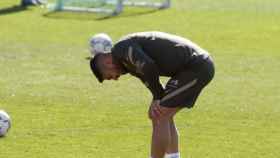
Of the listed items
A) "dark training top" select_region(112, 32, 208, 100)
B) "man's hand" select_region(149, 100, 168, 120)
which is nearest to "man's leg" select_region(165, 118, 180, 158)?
"man's hand" select_region(149, 100, 168, 120)

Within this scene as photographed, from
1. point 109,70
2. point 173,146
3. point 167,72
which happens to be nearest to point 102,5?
point 173,146

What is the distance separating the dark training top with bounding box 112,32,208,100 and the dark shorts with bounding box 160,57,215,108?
0.06 meters

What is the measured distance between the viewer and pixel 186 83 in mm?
8438

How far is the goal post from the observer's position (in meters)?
24.4

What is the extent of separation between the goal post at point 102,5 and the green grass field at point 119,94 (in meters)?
1.19

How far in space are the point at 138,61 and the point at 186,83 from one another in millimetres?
656

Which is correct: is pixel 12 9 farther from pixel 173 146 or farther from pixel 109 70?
pixel 109 70

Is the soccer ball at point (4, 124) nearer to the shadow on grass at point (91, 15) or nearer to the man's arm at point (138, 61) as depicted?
the man's arm at point (138, 61)

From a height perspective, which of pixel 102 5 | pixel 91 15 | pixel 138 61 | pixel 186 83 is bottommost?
pixel 102 5

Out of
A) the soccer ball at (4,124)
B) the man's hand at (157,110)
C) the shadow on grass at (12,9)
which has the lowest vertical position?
the shadow on grass at (12,9)

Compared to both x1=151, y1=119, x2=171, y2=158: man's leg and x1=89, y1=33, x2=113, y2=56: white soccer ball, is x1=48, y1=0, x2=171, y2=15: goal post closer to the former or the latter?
x1=89, y1=33, x2=113, y2=56: white soccer ball

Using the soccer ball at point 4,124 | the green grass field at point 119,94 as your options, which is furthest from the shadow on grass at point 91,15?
the soccer ball at point 4,124

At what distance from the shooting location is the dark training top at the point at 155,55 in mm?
8125

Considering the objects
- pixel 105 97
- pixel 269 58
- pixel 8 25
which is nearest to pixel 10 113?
pixel 105 97
